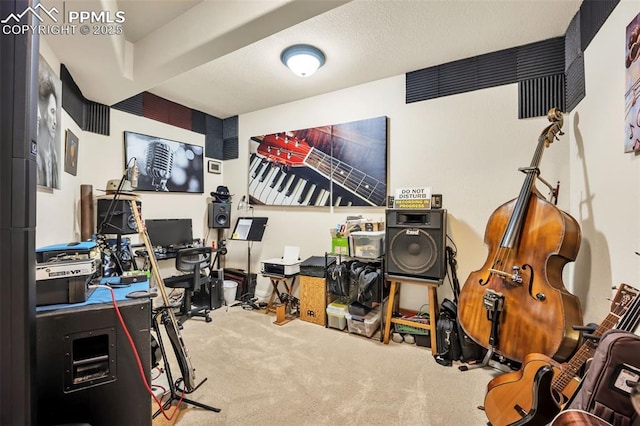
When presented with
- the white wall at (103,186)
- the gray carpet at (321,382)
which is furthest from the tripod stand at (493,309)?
the white wall at (103,186)

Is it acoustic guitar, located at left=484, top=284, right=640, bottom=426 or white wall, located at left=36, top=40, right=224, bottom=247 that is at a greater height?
white wall, located at left=36, top=40, right=224, bottom=247

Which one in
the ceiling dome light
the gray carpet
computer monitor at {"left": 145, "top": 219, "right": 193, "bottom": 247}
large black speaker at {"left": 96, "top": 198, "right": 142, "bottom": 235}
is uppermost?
the ceiling dome light

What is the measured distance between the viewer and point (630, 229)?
1.36 metres

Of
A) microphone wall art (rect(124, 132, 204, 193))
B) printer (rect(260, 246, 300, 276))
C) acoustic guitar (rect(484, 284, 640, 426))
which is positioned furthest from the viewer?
microphone wall art (rect(124, 132, 204, 193))

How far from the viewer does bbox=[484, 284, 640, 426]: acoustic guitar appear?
3.92 feet

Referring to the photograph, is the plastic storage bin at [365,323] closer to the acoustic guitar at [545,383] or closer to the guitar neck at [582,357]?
the acoustic guitar at [545,383]

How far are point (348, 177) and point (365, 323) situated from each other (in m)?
1.65

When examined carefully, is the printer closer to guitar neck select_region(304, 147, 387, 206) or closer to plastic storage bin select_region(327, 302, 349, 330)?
plastic storage bin select_region(327, 302, 349, 330)

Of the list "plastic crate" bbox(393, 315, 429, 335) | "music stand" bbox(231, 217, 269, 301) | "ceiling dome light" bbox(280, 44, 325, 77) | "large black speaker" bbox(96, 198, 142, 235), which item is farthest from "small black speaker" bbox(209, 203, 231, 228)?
"plastic crate" bbox(393, 315, 429, 335)

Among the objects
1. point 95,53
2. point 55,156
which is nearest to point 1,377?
point 55,156

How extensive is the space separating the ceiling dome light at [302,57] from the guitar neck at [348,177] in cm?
111

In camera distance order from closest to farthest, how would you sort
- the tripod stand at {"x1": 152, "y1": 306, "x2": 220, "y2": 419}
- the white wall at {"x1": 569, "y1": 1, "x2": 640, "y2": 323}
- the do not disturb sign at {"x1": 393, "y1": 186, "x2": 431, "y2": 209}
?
1. the white wall at {"x1": 569, "y1": 1, "x2": 640, "y2": 323}
2. the tripod stand at {"x1": 152, "y1": 306, "x2": 220, "y2": 419}
3. the do not disturb sign at {"x1": 393, "y1": 186, "x2": 431, "y2": 209}

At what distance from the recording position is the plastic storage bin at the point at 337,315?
2.94 meters

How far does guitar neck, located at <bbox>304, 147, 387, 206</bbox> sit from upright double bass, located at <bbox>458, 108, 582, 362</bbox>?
4.35ft
